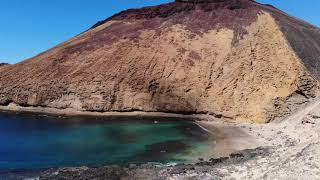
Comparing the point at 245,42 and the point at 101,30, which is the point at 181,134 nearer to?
the point at 245,42

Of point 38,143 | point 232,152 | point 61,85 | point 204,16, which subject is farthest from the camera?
point 204,16

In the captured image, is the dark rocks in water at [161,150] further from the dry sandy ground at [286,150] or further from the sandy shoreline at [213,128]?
the dry sandy ground at [286,150]

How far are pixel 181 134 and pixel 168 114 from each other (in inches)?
319

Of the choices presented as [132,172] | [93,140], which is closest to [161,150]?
[93,140]

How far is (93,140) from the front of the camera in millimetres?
29094

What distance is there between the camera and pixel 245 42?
43.9 metres

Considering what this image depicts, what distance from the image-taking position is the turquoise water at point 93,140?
23875 millimetres

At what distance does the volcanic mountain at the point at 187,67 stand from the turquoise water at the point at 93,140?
3295 millimetres

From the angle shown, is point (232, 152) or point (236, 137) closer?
point (232, 152)

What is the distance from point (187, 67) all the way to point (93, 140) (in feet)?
54.3

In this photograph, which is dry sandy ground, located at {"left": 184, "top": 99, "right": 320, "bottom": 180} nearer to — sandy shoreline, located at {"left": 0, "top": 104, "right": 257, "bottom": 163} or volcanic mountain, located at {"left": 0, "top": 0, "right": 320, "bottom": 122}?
sandy shoreline, located at {"left": 0, "top": 104, "right": 257, "bottom": 163}

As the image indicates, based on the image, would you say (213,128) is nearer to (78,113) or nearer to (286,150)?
(286,150)

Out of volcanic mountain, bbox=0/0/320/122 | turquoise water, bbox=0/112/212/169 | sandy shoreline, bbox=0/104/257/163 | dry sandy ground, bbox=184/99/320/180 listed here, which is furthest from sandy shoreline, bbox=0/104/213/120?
dry sandy ground, bbox=184/99/320/180

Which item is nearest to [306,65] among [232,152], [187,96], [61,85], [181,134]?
[187,96]
